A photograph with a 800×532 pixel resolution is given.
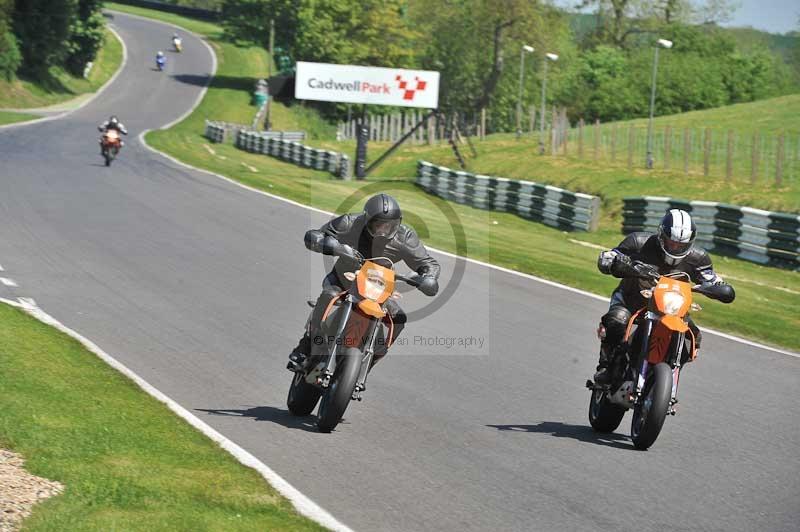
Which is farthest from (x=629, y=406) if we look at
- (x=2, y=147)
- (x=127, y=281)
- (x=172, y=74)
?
(x=172, y=74)

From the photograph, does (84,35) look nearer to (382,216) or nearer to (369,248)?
(369,248)

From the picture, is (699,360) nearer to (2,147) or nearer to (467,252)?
(467,252)

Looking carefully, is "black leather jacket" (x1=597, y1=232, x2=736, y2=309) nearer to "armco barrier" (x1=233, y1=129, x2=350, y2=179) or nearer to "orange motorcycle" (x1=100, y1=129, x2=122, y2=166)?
"orange motorcycle" (x1=100, y1=129, x2=122, y2=166)

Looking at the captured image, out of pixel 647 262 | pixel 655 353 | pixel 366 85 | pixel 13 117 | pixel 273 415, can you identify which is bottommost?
pixel 273 415

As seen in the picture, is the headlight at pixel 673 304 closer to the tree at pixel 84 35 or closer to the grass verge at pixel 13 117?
the grass verge at pixel 13 117

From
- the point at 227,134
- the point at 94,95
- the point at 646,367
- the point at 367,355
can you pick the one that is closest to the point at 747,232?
the point at 646,367

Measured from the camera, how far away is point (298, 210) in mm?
26812

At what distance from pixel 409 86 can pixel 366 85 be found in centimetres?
190

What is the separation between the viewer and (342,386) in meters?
8.44

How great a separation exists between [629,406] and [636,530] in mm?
2130

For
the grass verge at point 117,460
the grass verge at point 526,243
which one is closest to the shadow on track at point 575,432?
the grass verge at point 117,460

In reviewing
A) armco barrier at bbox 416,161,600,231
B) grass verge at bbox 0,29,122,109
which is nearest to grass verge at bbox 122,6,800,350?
armco barrier at bbox 416,161,600,231

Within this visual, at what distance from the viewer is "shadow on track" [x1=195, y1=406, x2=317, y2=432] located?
922cm

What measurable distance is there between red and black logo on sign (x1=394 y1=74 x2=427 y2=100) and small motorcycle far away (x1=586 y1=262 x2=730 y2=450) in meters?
40.9
